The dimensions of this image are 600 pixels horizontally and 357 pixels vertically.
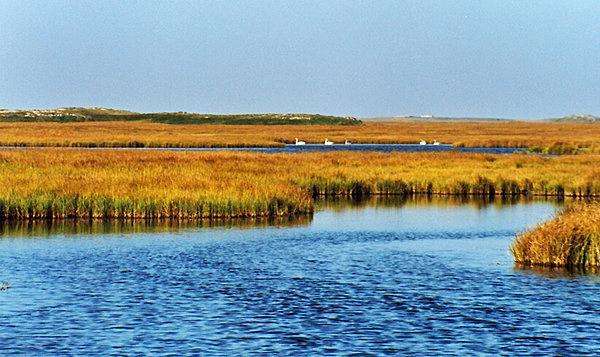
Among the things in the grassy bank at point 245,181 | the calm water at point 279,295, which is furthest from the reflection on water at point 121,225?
the grassy bank at point 245,181

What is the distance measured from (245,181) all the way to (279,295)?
18000mm

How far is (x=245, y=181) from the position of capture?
121 feet

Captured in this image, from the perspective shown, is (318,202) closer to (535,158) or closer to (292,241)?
(292,241)

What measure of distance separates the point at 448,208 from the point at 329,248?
525 inches

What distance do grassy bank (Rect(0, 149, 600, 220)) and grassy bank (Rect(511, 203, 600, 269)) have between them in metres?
12.8

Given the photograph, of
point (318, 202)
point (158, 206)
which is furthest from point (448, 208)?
point (158, 206)

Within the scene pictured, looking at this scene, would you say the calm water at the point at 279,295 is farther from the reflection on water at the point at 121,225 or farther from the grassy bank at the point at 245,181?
the grassy bank at the point at 245,181

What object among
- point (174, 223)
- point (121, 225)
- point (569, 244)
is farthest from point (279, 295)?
point (174, 223)

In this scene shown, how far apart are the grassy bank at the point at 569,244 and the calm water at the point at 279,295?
2.98 ft

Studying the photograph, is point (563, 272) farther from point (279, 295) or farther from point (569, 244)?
point (279, 295)

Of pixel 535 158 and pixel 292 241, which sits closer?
pixel 292 241

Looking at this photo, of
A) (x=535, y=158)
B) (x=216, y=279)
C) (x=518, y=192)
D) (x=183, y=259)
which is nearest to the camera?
(x=216, y=279)

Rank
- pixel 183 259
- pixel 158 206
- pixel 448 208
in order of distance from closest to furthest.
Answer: pixel 183 259 → pixel 158 206 → pixel 448 208

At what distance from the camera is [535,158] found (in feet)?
182
